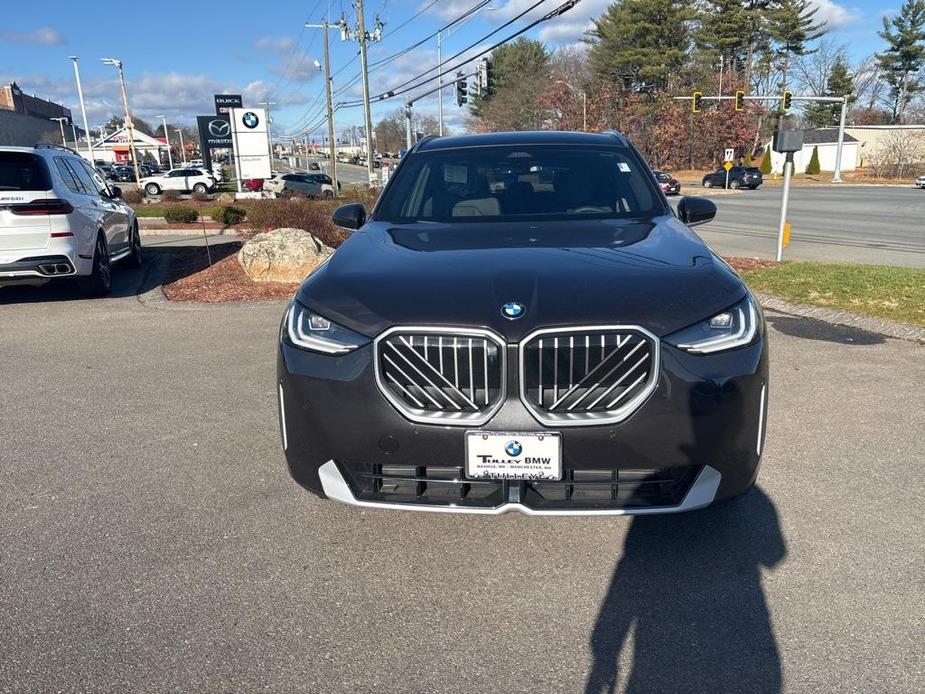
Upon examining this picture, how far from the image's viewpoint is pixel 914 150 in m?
55.8

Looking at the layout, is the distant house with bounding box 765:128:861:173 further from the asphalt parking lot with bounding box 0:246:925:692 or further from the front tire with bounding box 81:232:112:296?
the asphalt parking lot with bounding box 0:246:925:692

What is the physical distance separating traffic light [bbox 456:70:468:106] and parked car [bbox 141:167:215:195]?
17.0 metres

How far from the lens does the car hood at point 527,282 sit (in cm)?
258

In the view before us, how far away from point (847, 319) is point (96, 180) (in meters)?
9.46

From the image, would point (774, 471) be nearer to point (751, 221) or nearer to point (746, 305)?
point (746, 305)

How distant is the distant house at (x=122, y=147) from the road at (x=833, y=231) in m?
84.9

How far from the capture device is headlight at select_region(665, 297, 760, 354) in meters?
2.57

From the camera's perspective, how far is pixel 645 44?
2530 inches

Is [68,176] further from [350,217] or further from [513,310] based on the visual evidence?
[513,310]

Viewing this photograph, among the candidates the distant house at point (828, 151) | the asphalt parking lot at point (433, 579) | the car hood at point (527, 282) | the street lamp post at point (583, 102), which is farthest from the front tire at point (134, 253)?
the distant house at point (828, 151)

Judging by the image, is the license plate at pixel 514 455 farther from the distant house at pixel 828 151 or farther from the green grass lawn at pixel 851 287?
the distant house at pixel 828 151

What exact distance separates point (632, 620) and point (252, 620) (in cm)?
139

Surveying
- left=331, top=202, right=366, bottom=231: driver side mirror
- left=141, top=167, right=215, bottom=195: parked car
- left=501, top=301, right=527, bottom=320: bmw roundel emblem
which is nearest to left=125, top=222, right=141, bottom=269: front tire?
left=331, top=202, right=366, bottom=231: driver side mirror

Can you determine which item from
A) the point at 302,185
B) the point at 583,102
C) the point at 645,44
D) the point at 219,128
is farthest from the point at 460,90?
the point at 645,44
